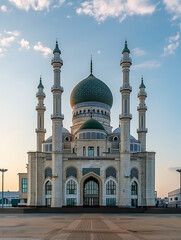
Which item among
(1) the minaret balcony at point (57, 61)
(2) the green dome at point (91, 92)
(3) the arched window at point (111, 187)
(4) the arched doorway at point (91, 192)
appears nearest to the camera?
(3) the arched window at point (111, 187)

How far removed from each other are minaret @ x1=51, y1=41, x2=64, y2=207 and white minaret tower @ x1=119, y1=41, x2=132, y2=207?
411 inches

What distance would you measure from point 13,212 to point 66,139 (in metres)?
23.0

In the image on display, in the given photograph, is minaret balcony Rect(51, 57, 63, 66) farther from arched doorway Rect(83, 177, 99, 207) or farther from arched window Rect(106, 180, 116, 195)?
arched window Rect(106, 180, 116, 195)

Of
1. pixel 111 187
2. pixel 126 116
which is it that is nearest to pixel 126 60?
pixel 126 116

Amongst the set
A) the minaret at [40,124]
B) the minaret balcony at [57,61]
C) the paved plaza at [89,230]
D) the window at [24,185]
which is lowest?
the window at [24,185]

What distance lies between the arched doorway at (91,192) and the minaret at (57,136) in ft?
17.1

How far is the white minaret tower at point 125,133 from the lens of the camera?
54312 mm

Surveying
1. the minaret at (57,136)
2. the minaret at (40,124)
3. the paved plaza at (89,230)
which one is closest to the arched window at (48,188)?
the minaret at (57,136)

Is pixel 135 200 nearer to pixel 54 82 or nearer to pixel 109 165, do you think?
pixel 109 165

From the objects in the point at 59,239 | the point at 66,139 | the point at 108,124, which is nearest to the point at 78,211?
the point at 66,139

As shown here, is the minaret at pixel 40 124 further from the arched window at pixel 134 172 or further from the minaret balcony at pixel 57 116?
the arched window at pixel 134 172

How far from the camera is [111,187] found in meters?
56.4

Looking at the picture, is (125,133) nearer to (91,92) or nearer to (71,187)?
(71,187)

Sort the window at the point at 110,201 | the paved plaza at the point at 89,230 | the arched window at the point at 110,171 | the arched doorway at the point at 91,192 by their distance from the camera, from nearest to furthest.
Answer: the paved plaza at the point at 89,230
the window at the point at 110,201
the arched window at the point at 110,171
the arched doorway at the point at 91,192
